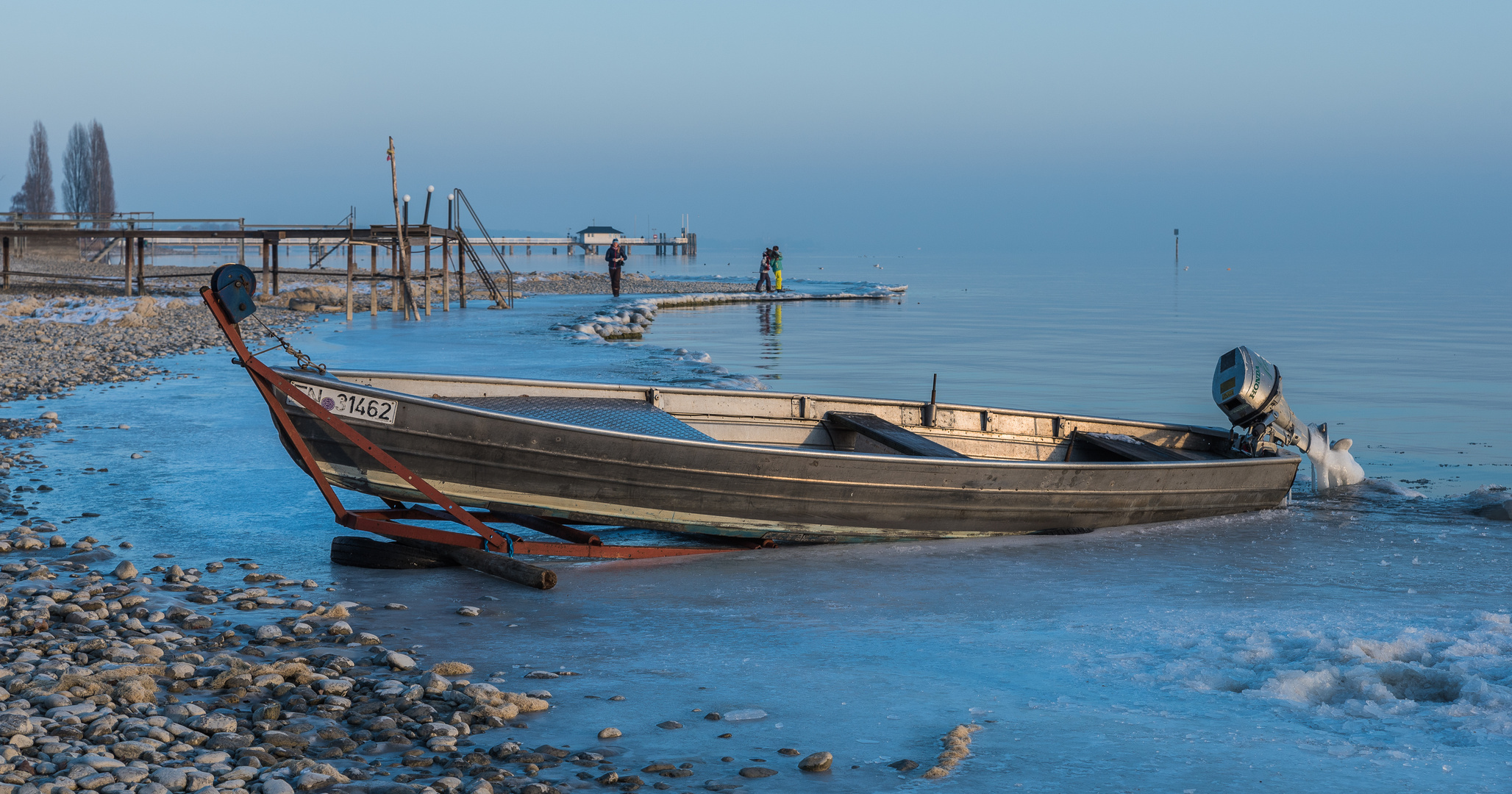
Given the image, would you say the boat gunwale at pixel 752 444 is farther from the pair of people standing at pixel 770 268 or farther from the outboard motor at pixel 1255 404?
the pair of people standing at pixel 770 268

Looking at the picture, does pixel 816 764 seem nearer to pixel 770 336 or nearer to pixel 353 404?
pixel 353 404

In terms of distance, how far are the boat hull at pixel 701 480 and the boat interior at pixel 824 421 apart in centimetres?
32

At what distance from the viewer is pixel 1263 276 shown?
73.8 meters

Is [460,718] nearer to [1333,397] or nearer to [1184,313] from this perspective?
[1333,397]

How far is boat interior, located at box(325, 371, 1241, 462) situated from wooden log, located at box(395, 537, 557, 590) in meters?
1.06

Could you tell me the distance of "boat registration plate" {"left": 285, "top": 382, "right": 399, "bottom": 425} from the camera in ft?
23.6

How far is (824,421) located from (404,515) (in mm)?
3734

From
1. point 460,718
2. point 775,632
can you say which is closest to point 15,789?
point 460,718

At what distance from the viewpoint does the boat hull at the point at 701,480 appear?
7.30 meters

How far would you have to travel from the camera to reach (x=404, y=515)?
7.72 m

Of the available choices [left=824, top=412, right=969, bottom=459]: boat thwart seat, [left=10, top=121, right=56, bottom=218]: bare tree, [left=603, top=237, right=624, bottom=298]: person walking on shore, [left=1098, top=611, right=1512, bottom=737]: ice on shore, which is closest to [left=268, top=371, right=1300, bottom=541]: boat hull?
[left=824, top=412, right=969, bottom=459]: boat thwart seat

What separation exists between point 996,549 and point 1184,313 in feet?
105

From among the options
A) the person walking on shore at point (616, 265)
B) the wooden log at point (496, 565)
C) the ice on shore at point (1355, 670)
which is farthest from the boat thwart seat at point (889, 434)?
the person walking on shore at point (616, 265)

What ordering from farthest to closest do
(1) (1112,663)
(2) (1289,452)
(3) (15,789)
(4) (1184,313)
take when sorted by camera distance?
(4) (1184,313)
(2) (1289,452)
(1) (1112,663)
(3) (15,789)
